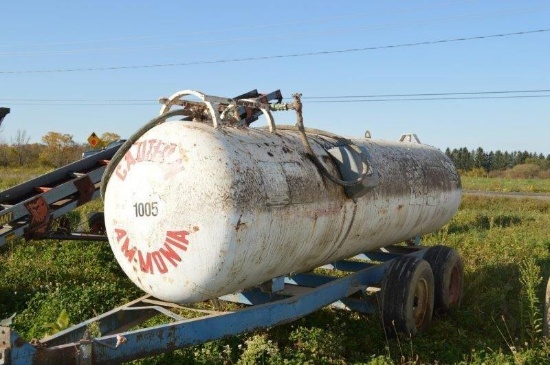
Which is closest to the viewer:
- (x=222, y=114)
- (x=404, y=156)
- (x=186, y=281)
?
(x=186, y=281)

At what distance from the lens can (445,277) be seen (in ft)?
23.5

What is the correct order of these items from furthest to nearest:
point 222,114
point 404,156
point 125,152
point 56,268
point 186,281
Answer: point 56,268
point 404,156
point 222,114
point 125,152
point 186,281

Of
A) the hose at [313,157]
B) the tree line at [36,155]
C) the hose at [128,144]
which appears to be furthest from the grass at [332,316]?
the tree line at [36,155]

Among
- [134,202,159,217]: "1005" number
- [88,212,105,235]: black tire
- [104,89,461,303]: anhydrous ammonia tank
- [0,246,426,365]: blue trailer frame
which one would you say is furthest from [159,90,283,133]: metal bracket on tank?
[88,212,105,235]: black tire

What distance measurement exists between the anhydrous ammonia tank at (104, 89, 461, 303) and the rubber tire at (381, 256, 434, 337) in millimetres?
1031

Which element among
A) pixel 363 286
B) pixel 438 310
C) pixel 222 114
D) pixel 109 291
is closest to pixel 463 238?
pixel 438 310

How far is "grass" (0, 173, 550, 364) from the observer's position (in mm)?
5520

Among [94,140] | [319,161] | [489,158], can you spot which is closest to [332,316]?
[319,161]

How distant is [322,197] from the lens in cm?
520

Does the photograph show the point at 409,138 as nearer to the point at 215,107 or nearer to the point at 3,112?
the point at 215,107

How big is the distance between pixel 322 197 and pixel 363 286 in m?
1.65

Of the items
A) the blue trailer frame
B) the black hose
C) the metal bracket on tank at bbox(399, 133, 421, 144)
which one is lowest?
the blue trailer frame

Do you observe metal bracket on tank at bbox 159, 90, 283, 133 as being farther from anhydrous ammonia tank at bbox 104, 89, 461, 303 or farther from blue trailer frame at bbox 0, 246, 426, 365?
blue trailer frame at bbox 0, 246, 426, 365

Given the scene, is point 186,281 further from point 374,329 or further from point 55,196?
point 55,196
